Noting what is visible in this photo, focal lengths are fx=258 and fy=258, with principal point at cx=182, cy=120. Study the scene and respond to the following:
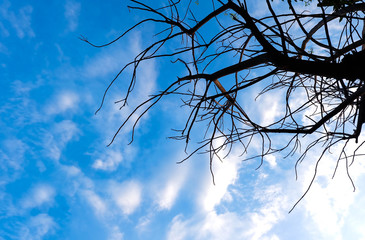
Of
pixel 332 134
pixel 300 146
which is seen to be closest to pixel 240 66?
pixel 332 134

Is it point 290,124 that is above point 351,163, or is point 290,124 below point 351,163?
above

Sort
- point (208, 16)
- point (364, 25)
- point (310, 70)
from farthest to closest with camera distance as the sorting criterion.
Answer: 1. point (364, 25)
2. point (208, 16)
3. point (310, 70)

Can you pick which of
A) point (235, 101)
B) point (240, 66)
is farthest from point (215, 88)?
point (240, 66)

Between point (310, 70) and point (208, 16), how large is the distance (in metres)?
0.76

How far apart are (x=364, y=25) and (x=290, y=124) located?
109 cm

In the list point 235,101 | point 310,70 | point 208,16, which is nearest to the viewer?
point 310,70

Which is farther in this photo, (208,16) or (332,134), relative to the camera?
(332,134)

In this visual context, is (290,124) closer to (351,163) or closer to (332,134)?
(332,134)

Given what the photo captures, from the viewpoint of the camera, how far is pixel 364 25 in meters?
2.18

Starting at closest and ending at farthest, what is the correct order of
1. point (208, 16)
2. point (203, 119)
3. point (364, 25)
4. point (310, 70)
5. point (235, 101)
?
1. point (310, 70)
2. point (208, 16)
3. point (235, 101)
4. point (364, 25)
5. point (203, 119)

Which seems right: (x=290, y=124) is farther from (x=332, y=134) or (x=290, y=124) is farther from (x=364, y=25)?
(x=364, y=25)

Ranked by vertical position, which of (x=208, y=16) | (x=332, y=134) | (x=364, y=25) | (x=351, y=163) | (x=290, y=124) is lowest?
(x=351, y=163)

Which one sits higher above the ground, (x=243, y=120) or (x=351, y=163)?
(x=243, y=120)

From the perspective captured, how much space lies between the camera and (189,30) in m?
1.82
